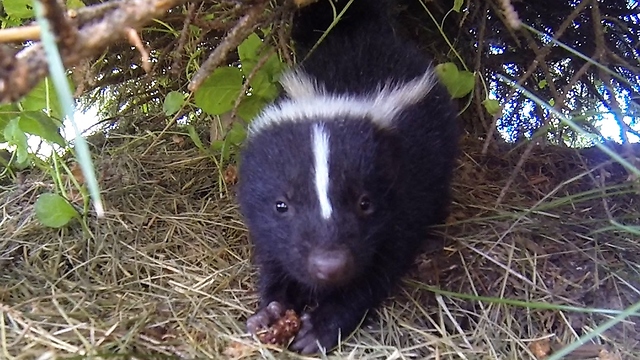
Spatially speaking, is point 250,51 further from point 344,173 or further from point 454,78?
point 454,78

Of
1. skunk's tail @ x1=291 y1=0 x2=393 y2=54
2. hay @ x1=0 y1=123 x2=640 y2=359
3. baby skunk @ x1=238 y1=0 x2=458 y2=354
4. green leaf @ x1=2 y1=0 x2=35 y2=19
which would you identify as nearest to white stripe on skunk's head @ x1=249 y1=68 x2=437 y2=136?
baby skunk @ x1=238 y1=0 x2=458 y2=354

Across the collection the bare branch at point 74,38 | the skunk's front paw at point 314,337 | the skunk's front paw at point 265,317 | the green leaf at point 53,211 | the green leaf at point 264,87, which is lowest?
the skunk's front paw at point 314,337

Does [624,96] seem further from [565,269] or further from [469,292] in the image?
[469,292]

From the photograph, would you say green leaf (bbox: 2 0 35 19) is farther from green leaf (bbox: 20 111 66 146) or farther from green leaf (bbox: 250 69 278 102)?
green leaf (bbox: 250 69 278 102)

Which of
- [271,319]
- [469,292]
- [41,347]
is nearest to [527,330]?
[469,292]

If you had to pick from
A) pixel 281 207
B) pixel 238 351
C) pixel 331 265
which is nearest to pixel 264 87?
pixel 281 207

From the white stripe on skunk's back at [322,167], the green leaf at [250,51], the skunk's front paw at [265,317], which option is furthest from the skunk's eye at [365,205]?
the green leaf at [250,51]

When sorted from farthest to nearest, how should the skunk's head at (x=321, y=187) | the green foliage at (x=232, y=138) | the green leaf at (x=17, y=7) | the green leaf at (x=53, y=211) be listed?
the green foliage at (x=232, y=138) → the green leaf at (x=53, y=211) → the green leaf at (x=17, y=7) → the skunk's head at (x=321, y=187)

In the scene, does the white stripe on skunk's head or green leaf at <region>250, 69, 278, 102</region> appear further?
green leaf at <region>250, 69, 278, 102</region>

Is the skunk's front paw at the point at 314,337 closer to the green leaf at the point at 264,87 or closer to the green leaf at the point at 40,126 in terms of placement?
the green leaf at the point at 264,87
